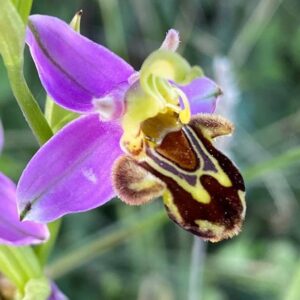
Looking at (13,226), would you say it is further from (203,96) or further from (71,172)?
(203,96)

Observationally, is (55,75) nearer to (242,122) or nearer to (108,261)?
(108,261)

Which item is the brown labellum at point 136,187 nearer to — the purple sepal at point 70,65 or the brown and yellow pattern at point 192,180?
the brown and yellow pattern at point 192,180

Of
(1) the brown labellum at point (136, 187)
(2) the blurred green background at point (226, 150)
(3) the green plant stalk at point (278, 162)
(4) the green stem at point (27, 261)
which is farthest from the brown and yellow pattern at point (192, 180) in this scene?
(2) the blurred green background at point (226, 150)

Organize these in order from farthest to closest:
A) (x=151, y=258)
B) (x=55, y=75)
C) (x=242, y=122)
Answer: (x=242, y=122)
(x=151, y=258)
(x=55, y=75)

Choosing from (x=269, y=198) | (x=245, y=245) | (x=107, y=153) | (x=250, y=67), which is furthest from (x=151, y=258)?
(x=107, y=153)

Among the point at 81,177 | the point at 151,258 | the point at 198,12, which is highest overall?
the point at 81,177

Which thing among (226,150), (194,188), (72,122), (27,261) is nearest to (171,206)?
(194,188)
